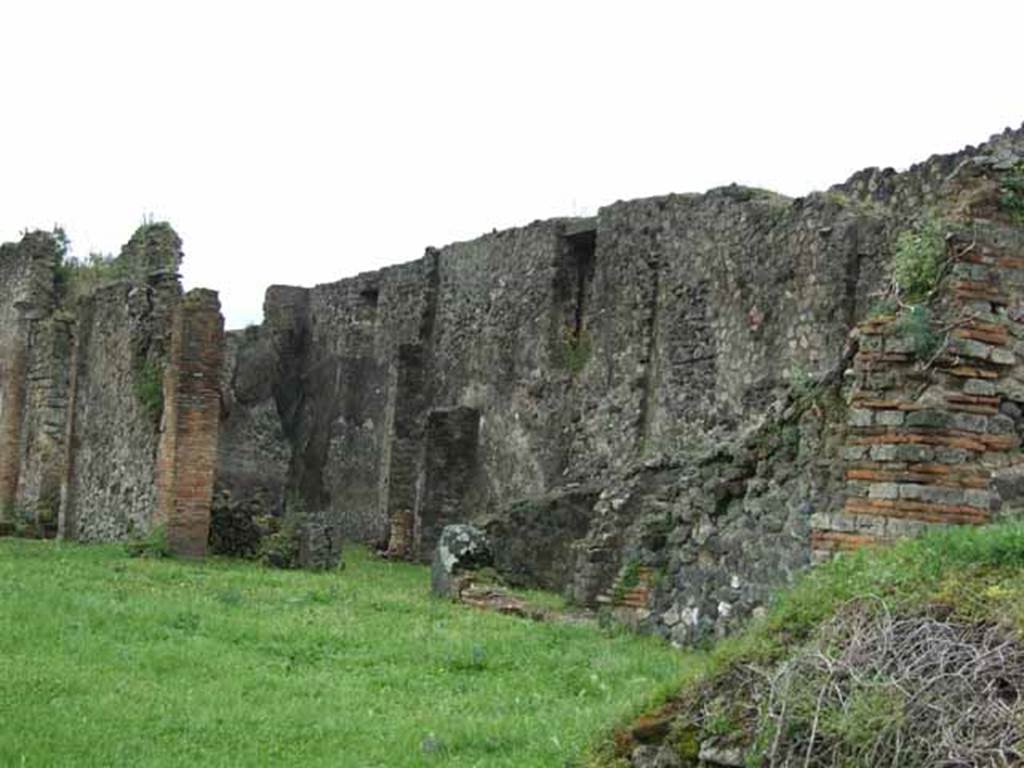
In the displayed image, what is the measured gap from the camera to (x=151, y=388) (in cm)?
2209

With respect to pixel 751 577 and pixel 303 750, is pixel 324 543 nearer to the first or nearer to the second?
pixel 751 577

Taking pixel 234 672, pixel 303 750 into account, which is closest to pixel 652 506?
pixel 234 672

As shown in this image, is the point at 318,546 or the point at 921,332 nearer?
the point at 921,332

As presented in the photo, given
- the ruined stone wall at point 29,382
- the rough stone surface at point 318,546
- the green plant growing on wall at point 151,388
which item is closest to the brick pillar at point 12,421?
the ruined stone wall at point 29,382

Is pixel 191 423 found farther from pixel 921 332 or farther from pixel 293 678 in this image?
pixel 921 332

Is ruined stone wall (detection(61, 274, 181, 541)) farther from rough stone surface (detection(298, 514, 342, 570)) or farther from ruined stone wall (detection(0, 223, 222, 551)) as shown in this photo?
rough stone surface (detection(298, 514, 342, 570))

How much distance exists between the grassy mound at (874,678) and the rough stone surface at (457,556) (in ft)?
34.1

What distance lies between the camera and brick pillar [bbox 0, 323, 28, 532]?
28109mm

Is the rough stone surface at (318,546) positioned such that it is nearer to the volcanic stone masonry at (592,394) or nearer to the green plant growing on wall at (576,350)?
the volcanic stone masonry at (592,394)

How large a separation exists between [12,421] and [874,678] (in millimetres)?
25312

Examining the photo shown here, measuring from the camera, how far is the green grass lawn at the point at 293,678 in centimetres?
823

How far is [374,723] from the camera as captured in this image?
891cm

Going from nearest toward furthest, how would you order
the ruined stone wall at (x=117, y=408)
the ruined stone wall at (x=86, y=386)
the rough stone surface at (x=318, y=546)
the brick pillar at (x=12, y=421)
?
1. the rough stone surface at (x=318, y=546)
2. the ruined stone wall at (x=117, y=408)
3. the ruined stone wall at (x=86, y=386)
4. the brick pillar at (x=12, y=421)

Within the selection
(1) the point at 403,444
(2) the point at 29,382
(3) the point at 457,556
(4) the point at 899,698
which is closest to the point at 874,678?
(4) the point at 899,698
